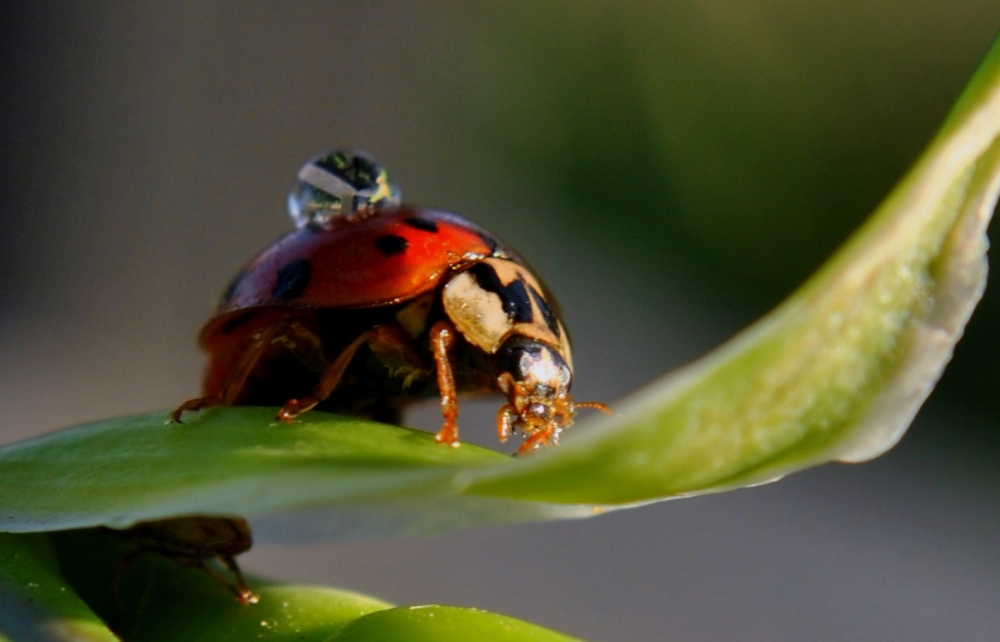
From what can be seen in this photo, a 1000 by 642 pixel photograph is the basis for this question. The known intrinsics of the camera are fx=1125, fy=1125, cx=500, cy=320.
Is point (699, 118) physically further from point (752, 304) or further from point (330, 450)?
point (330, 450)

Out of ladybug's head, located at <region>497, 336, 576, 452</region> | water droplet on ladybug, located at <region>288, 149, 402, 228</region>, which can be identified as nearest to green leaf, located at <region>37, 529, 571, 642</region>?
ladybug's head, located at <region>497, 336, 576, 452</region>

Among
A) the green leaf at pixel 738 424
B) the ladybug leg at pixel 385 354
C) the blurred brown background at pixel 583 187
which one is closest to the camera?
the green leaf at pixel 738 424

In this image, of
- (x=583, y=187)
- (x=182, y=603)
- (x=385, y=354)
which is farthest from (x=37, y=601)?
(x=583, y=187)

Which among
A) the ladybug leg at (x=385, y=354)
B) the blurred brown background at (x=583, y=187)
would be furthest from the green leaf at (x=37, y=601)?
the blurred brown background at (x=583, y=187)

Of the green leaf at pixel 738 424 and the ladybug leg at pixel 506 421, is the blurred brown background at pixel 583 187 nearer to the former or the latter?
the ladybug leg at pixel 506 421

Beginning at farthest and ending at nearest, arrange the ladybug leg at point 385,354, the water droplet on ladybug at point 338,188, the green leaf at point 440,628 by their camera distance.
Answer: the water droplet on ladybug at point 338,188, the ladybug leg at point 385,354, the green leaf at point 440,628

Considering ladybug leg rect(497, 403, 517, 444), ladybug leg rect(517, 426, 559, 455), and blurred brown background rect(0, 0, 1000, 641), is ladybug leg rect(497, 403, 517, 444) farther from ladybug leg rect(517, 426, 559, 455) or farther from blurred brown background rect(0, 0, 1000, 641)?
blurred brown background rect(0, 0, 1000, 641)
